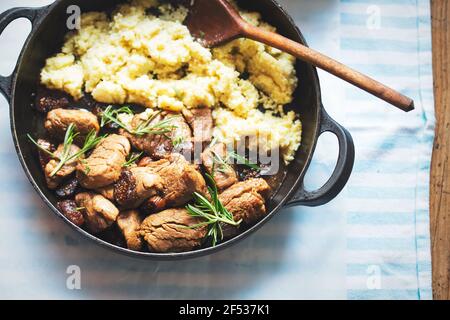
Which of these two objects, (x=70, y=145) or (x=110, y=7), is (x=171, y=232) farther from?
(x=110, y=7)

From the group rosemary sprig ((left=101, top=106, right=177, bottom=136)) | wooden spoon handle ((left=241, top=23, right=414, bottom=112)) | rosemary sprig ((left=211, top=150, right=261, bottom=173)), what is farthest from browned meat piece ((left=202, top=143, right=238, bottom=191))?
wooden spoon handle ((left=241, top=23, right=414, bottom=112))

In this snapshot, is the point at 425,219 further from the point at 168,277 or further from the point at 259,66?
the point at 168,277

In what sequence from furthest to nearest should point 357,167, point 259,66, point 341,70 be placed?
point 357,167, point 259,66, point 341,70

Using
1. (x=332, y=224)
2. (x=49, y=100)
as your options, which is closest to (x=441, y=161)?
(x=332, y=224)

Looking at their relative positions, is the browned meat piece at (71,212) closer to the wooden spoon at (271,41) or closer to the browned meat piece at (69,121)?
the browned meat piece at (69,121)

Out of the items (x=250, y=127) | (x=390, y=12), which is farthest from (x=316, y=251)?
(x=390, y=12)

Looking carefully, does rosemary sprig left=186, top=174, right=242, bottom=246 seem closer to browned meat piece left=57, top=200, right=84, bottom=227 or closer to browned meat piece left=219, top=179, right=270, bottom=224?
browned meat piece left=219, top=179, right=270, bottom=224
